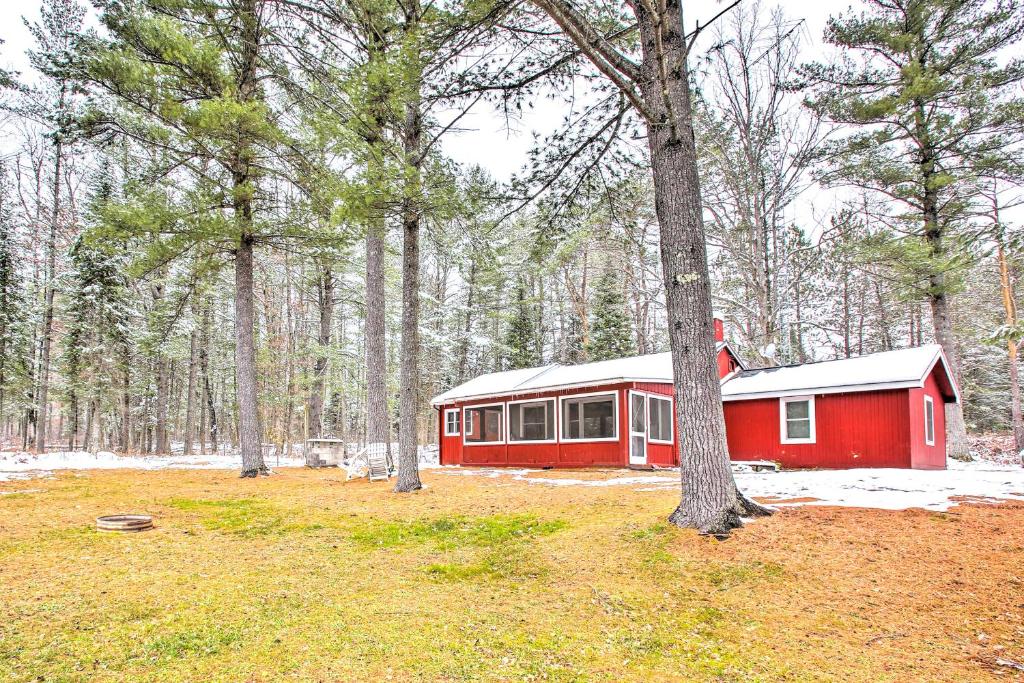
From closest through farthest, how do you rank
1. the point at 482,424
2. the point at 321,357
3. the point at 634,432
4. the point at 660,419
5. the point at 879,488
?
the point at 879,488 < the point at 634,432 < the point at 660,419 < the point at 482,424 < the point at 321,357

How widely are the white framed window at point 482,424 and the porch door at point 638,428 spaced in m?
4.47

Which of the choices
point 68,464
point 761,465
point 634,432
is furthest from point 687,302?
point 68,464

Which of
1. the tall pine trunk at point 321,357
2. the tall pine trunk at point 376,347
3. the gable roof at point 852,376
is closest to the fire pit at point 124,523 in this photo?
the tall pine trunk at point 376,347

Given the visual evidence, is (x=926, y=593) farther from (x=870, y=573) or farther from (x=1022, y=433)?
(x=1022, y=433)

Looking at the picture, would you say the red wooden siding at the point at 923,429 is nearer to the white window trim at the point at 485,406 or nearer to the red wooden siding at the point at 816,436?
the red wooden siding at the point at 816,436

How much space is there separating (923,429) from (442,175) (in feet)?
38.4

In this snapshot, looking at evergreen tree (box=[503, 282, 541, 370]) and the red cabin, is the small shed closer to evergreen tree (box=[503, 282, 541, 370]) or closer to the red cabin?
the red cabin

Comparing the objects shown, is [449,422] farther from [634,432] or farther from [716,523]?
[716,523]

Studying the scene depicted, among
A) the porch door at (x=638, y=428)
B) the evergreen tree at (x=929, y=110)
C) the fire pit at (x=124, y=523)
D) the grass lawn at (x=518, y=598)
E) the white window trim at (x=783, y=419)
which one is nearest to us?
the grass lawn at (x=518, y=598)

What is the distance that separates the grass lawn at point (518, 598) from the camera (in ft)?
8.93

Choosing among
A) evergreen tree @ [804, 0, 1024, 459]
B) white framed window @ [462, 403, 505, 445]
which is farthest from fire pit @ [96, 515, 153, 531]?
evergreen tree @ [804, 0, 1024, 459]

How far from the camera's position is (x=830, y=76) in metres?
14.1

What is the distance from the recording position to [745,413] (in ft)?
44.0

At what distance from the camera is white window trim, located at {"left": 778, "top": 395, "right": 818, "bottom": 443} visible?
12289 millimetres
